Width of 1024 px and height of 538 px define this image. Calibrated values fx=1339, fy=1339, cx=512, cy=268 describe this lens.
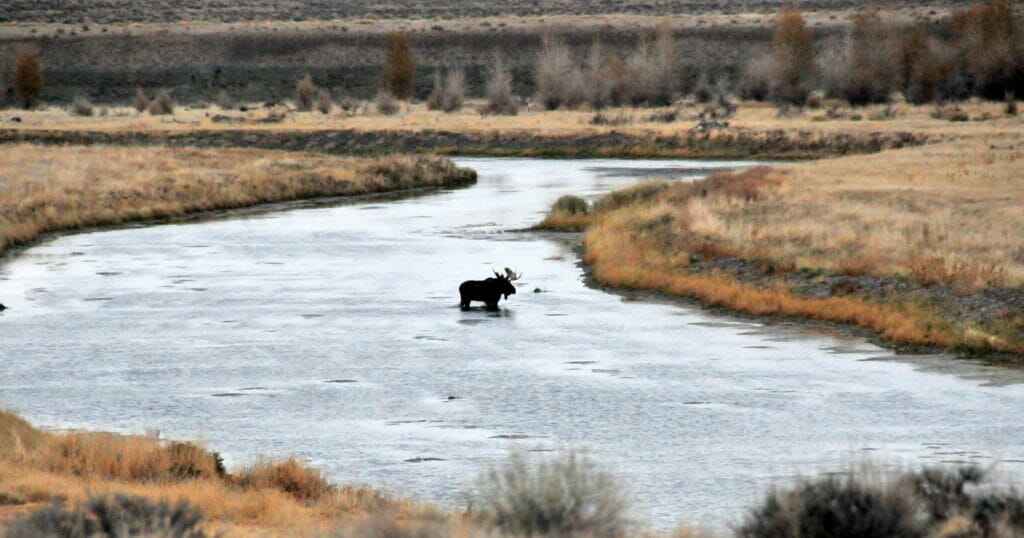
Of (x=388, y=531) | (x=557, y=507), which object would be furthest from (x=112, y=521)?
(x=557, y=507)

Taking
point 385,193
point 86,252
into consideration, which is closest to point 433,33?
point 385,193

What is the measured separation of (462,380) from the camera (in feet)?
54.9

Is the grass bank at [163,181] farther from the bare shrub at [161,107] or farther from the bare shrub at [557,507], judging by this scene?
the bare shrub at [161,107]

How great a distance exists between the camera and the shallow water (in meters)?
12.7

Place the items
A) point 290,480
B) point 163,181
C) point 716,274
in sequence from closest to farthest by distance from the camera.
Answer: point 290,480 < point 716,274 < point 163,181

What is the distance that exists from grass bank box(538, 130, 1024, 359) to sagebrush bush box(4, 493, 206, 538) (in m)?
14.1

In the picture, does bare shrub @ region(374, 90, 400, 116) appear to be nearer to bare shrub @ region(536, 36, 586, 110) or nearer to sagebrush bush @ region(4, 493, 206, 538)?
bare shrub @ region(536, 36, 586, 110)

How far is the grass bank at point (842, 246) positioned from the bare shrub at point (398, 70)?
58246 millimetres

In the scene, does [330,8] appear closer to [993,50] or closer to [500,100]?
[500,100]

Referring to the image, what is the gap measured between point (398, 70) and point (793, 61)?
28445 mm

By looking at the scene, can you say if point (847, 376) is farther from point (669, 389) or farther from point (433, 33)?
point (433, 33)

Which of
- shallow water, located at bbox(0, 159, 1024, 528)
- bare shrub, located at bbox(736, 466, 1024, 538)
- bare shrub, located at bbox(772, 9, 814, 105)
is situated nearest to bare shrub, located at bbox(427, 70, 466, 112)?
bare shrub, located at bbox(772, 9, 814, 105)

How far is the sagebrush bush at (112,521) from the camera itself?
22.7 feet

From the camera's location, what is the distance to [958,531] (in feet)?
24.0
